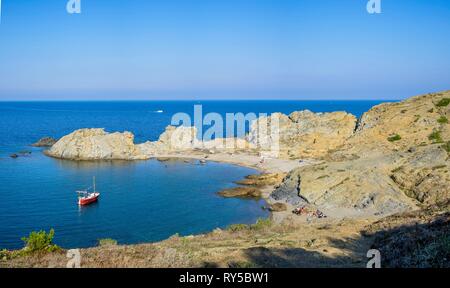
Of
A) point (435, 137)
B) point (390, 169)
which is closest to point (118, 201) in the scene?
point (390, 169)

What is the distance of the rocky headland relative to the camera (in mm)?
21672

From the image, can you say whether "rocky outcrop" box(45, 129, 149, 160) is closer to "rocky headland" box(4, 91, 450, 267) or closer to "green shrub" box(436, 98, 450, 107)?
"rocky headland" box(4, 91, 450, 267)

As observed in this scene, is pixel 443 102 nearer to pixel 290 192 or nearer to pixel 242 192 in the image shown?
pixel 290 192

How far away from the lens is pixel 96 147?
9406 cm

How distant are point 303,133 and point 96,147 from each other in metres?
48.1

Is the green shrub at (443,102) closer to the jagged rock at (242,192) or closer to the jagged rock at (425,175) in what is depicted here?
the jagged rock at (425,175)

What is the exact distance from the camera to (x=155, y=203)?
57.1 metres

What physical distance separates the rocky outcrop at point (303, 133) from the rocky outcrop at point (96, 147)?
3135 cm

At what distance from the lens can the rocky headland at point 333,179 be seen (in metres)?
21.7

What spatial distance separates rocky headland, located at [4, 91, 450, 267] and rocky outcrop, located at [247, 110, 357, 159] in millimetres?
291

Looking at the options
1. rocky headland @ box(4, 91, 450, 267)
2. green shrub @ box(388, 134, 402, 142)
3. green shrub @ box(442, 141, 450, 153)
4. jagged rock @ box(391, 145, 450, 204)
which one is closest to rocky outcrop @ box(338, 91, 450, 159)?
green shrub @ box(388, 134, 402, 142)
